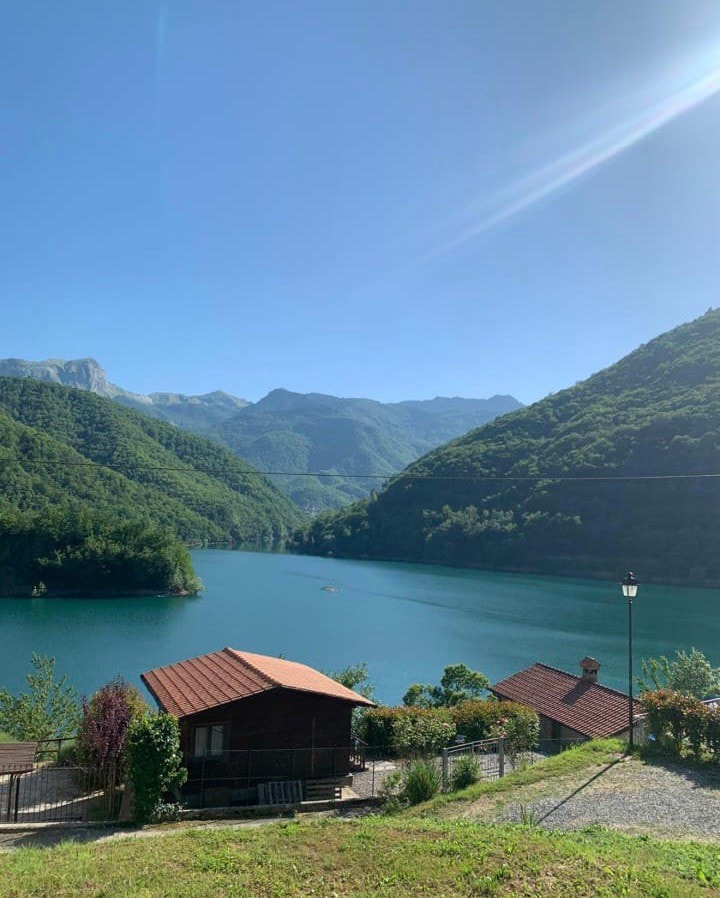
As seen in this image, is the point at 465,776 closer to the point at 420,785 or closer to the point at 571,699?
the point at 420,785

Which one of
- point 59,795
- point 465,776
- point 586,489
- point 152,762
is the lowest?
point 59,795

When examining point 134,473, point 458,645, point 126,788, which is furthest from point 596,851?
point 134,473

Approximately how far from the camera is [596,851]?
749cm

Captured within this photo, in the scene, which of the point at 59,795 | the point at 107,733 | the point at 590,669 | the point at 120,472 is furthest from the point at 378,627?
the point at 120,472

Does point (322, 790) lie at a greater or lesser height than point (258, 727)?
lesser

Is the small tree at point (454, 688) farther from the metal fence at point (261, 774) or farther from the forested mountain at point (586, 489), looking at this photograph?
the forested mountain at point (586, 489)

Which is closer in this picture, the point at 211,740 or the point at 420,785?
the point at 420,785

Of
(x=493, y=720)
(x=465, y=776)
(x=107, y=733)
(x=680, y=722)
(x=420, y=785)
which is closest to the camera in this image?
(x=420, y=785)

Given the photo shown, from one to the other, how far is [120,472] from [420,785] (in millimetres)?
122673

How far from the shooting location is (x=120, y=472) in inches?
4970

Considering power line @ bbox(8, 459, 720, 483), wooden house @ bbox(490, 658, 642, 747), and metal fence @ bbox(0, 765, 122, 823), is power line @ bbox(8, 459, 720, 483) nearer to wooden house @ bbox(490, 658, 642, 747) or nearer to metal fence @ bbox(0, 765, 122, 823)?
wooden house @ bbox(490, 658, 642, 747)

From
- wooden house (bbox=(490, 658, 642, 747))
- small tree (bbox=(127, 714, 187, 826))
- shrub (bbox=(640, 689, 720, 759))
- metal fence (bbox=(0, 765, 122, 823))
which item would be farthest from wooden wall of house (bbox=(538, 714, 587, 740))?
metal fence (bbox=(0, 765, 122, 823))

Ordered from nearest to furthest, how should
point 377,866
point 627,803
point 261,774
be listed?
point 377,866, point 627,803, point 261,774

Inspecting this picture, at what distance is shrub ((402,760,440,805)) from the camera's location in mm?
11938
